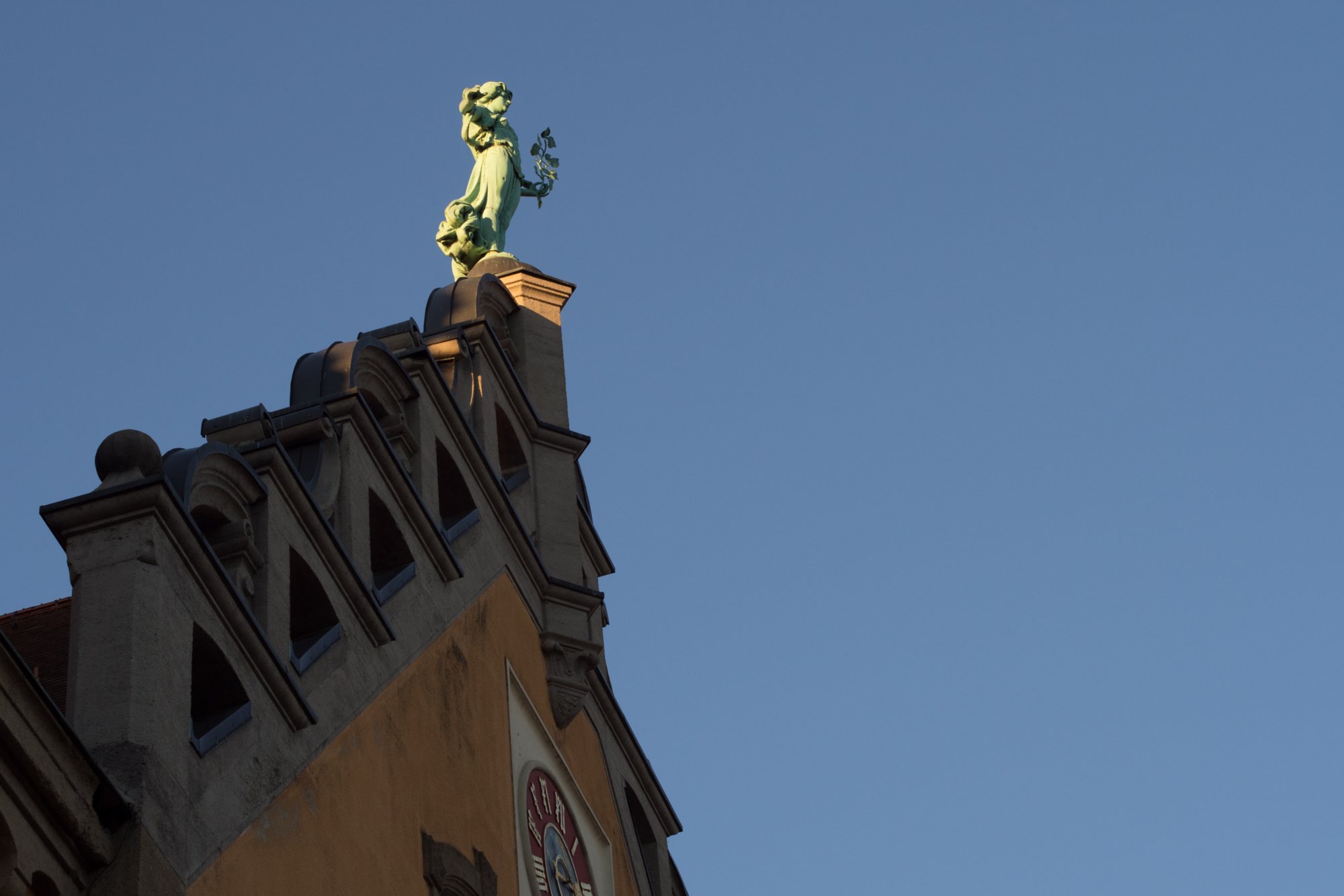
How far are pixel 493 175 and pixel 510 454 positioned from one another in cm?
353

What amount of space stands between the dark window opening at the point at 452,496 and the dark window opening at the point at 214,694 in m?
5.21

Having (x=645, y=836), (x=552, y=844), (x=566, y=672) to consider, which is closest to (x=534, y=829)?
(x=552, y=844)

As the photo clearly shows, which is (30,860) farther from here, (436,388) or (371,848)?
(436,388)

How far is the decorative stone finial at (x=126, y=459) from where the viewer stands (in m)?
14.0

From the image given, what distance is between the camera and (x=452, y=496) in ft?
65.2

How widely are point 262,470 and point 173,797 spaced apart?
2895 millimetres

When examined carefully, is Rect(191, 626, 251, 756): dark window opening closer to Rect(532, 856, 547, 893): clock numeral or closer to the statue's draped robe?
Rect(532, 856, 547, 893): clock numeral

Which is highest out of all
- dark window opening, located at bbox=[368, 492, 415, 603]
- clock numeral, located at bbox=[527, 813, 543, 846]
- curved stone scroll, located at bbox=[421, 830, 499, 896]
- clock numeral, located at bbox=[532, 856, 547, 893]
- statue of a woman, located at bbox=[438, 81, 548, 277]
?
statue of a woman, located at bbox=[438, 81, 548, 277]

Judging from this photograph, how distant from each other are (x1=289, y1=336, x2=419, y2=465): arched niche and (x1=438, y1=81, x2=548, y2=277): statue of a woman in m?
5.14

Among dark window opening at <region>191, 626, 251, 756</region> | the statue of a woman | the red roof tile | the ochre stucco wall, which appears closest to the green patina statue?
the statue of a woman

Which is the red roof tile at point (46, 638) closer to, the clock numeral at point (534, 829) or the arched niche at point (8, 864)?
the arched niche at point (8, 864)

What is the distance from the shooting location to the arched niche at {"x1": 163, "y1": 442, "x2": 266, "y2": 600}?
14852 mm

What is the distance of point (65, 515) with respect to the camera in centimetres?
1384

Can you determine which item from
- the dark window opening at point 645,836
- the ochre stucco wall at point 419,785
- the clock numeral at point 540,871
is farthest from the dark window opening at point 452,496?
the dark window opening at point 645,836
